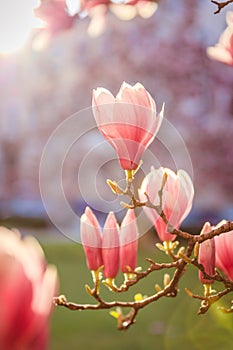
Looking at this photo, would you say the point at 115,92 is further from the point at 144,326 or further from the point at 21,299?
the point at 21,299

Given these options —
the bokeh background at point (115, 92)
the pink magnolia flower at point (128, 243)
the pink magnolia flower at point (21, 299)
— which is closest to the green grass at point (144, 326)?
the bokeh background at point (115, 92)

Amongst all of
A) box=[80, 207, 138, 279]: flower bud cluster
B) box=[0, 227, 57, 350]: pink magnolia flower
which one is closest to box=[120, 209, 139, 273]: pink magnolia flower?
box=[80, 207, 138, 279]: flower bud cluster

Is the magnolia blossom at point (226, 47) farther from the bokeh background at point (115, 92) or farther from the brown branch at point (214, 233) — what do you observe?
the bokeh background at point (115, 92)

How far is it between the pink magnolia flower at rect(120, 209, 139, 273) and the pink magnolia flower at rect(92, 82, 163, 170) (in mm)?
85

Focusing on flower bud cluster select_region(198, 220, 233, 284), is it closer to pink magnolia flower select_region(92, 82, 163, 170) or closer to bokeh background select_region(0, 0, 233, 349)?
pink magnolia flower select_region(92, 82, 163, 170)

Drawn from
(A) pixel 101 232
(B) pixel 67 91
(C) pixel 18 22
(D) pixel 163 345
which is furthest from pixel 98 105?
(B) pixel 67 91

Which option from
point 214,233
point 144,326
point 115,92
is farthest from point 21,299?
point 115,92

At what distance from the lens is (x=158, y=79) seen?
267cm

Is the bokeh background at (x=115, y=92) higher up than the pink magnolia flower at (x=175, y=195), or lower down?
lower down

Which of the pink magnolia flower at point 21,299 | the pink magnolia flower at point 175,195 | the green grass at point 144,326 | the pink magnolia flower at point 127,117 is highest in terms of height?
the pink magnolia flower at point 21,299

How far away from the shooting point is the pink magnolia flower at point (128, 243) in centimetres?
53

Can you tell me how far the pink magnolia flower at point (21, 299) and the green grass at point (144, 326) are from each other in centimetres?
184

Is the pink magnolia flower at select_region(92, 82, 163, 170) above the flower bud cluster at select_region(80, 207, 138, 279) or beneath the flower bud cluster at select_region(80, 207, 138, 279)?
above

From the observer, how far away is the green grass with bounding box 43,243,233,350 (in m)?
2.28
